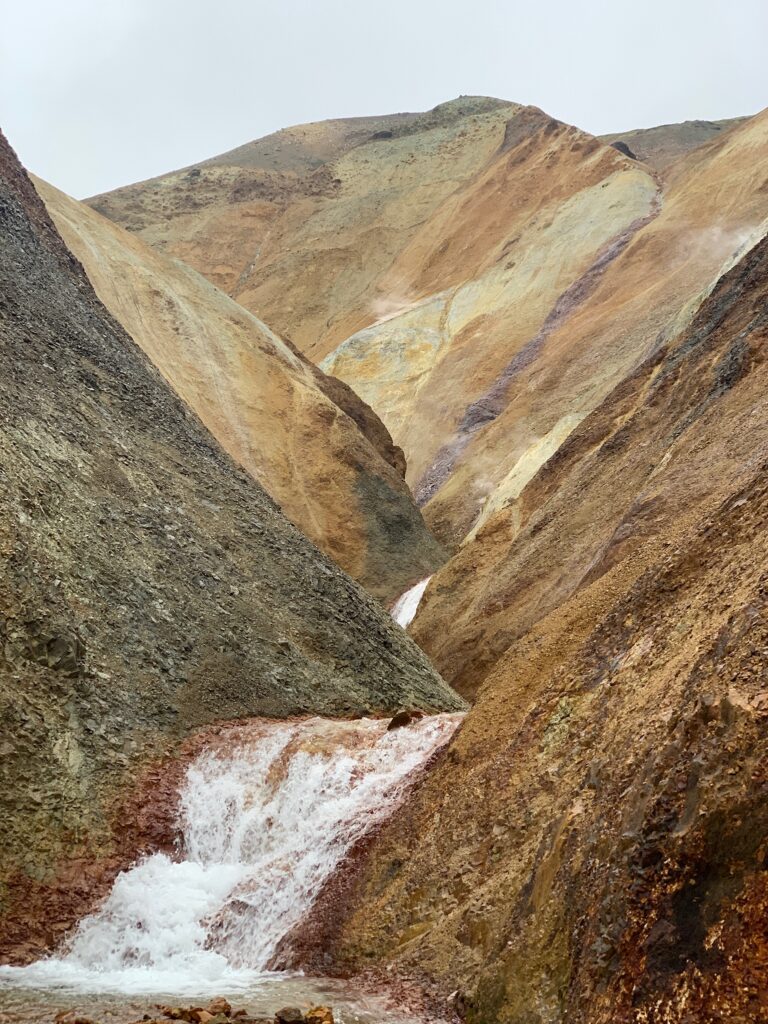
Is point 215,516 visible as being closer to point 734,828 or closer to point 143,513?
point 143,513

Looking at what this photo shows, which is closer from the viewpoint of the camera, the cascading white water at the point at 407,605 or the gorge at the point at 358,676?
the gorge at the point at 358,676

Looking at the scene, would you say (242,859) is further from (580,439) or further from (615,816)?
(580,439)

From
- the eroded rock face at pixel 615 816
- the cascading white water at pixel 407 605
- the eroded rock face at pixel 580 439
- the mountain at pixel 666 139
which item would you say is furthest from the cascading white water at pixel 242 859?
the mountain at pixel 666 139

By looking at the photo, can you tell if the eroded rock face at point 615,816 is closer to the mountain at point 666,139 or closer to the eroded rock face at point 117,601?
the eroded rock face at point 117,601

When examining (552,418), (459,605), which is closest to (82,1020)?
(459,605)

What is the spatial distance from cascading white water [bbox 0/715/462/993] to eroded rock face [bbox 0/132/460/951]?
35.5 inches

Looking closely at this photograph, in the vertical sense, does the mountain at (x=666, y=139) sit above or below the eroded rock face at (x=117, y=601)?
above

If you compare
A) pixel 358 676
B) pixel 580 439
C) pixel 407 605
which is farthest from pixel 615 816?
pixel 407 605

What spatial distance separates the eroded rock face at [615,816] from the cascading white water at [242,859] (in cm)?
111

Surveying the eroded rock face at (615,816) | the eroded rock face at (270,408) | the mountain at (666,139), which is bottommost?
the eroded rock face at (615,816)

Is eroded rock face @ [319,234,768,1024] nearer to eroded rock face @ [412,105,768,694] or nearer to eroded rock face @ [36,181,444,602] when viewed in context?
eroded rock face @ [412,105,768,694]

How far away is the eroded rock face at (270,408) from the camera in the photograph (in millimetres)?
35219

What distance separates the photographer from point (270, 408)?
126ft

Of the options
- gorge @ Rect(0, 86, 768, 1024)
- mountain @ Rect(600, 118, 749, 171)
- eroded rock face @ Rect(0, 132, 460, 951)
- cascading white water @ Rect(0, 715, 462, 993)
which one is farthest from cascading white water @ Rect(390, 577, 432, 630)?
mountain @ Rect(600, 118, 749, 171)
